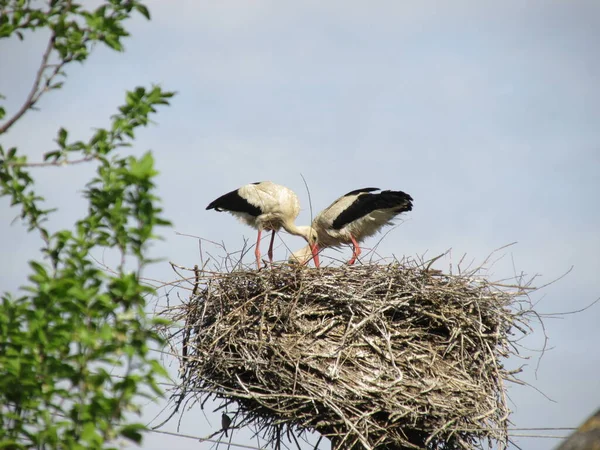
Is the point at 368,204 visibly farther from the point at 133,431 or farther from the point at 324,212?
the point at 133,431

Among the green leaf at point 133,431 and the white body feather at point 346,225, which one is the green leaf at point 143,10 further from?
the white body feather at point 346,225

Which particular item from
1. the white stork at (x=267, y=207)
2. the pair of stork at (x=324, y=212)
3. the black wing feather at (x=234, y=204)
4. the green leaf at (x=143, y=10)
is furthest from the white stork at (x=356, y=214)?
the green leaf at (x=143, y=10)

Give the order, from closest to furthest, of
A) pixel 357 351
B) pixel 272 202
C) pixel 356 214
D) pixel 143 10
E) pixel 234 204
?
pixel 143 10 < pixel 357 351 < pixel 356 214 < pixel 272 202 < pixel 234 204

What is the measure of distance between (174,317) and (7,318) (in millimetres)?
3969

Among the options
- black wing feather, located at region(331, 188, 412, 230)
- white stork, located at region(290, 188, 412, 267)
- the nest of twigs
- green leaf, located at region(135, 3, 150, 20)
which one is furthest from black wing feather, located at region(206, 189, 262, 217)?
green leaf, located at region(135, 3, 150, 20)

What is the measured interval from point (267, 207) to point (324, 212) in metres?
0.75

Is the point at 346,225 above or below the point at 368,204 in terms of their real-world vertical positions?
below

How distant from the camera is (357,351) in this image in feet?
21.6

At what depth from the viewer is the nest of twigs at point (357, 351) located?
249 inches

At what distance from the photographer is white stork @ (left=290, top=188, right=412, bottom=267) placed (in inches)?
409

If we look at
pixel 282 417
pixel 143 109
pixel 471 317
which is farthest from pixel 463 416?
pixel 143 109

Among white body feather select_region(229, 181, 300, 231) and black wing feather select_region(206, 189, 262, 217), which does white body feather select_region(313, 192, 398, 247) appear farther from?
black wing feather select_region(206, 189, 262, 217)

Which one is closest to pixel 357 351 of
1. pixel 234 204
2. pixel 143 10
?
pixel 143 10

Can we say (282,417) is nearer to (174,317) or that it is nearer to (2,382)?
(174,317)
